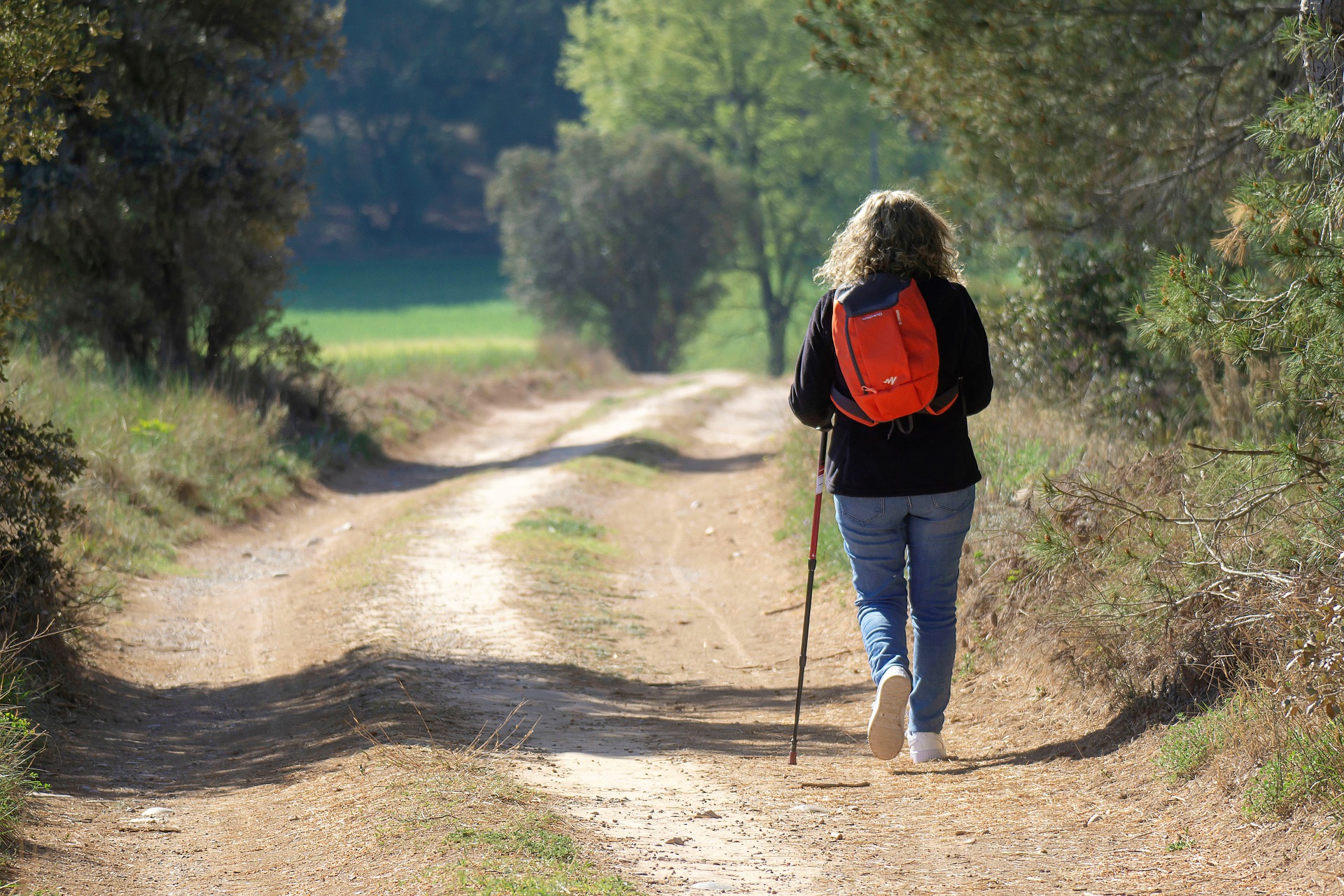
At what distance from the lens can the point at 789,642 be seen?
27.0 ft

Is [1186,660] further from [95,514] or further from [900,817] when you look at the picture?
[95,514]

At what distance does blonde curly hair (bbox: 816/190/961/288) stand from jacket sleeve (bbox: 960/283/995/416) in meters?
0.20

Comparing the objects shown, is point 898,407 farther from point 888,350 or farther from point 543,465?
point 543,465

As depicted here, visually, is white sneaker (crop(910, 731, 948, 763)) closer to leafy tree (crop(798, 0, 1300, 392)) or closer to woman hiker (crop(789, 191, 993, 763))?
woman hiker (crop(789, 191, 993, 763))

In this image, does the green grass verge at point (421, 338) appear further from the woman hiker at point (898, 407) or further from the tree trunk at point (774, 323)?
the woman hiker at point (898, 407)

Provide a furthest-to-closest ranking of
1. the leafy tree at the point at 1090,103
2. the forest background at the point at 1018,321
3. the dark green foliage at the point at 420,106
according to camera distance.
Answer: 1. the dark green foliage at the point at 420,106
2. the leafy tree at the point at 1090,103
3. the forest background at the point at 1018,321

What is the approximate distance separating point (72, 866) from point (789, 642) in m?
5.00

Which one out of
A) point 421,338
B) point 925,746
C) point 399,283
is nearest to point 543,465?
point 925,746

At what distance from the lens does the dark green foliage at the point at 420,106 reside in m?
70.0

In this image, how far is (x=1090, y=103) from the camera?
384 inches

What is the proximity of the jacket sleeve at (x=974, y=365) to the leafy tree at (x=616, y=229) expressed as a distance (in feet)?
108

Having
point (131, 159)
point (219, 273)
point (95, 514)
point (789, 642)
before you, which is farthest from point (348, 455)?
point (789, 642)

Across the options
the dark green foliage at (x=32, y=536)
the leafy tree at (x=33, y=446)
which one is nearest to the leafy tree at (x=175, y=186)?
the leafy tree at (x=33, y=446)

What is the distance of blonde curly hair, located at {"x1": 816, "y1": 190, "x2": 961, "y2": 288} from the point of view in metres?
4.94
